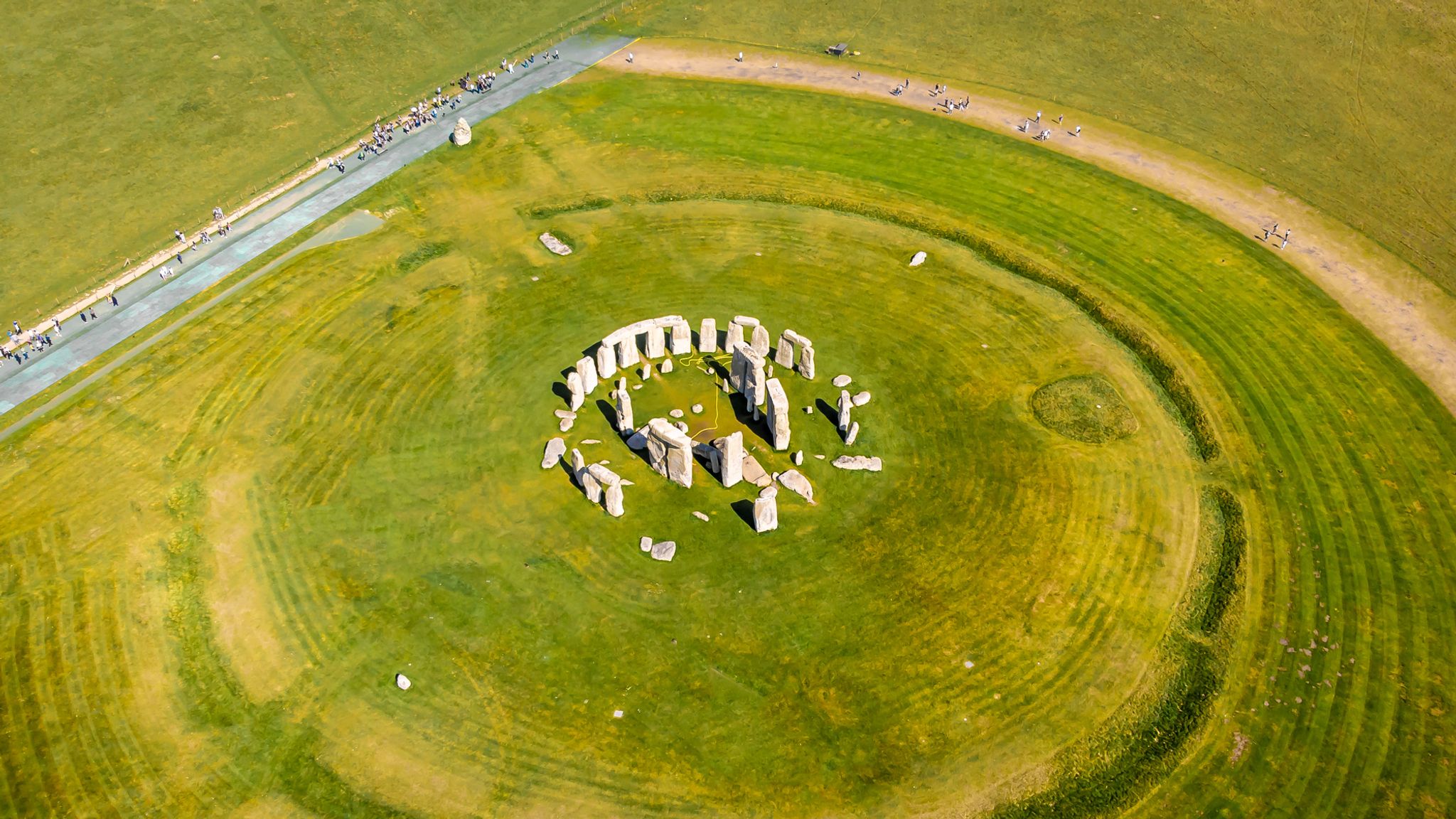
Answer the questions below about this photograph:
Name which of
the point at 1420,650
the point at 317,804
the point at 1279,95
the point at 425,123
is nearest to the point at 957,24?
the point at 1279,95

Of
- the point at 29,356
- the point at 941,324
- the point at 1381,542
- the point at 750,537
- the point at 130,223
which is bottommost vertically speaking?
the point at 1381,542

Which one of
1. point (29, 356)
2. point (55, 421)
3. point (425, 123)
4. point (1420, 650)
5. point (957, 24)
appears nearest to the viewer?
point (1420, 650)

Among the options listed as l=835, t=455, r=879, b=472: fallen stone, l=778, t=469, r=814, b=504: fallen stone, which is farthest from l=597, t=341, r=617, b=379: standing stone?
l=835, t=455, r=879, b=472: fallen stone

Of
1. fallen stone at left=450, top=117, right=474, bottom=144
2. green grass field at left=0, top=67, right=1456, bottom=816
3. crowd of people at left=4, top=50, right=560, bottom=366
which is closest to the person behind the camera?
green grass field at left=0, top=67, right=1456, bottom=816

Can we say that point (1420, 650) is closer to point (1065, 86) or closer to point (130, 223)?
point (1065, 86)

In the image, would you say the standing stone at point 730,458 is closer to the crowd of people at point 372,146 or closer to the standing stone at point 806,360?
the standing stone at point 806,360

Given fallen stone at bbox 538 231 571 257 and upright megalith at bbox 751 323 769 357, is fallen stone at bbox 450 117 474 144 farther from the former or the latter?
upright megalith at bbox 751 323 769 357

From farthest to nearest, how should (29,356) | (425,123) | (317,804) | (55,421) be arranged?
(425,123), (29,356), (55,421), (317,804)
